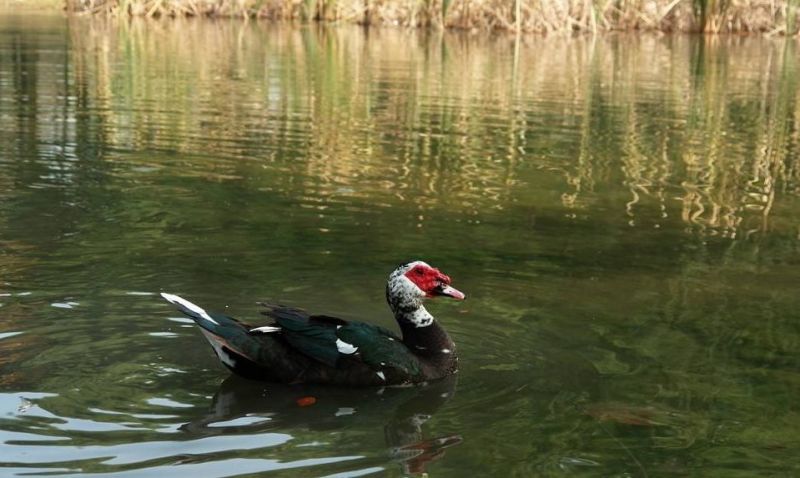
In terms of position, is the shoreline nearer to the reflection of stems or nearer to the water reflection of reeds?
the water reflection of reeds

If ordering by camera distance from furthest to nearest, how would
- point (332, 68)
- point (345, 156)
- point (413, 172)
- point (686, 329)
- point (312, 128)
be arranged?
point (332, 68), point (312, 128), point (345, 156), point (413, 172), point (686, 329)

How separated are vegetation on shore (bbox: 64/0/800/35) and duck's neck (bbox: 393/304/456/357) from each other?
34451mm

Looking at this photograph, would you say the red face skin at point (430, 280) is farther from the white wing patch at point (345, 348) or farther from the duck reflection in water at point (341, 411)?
the white wing patch at point (345, 348)

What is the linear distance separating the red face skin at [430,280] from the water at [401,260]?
549mm

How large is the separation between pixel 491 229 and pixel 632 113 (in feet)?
35.4

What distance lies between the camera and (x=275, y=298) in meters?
9.55

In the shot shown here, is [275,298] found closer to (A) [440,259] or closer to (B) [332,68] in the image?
(A) [440,259]

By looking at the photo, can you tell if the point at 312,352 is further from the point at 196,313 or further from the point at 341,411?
the point at 196,313

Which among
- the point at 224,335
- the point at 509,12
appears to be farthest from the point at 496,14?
the point at 224,335

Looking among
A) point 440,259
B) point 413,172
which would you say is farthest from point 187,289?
point 413,172

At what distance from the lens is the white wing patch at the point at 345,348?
7.71 metres

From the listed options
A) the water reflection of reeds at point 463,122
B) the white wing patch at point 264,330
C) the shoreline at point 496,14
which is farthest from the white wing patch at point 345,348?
the shoreline at point 496,14

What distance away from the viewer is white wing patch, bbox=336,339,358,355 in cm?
771

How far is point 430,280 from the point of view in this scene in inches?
319
